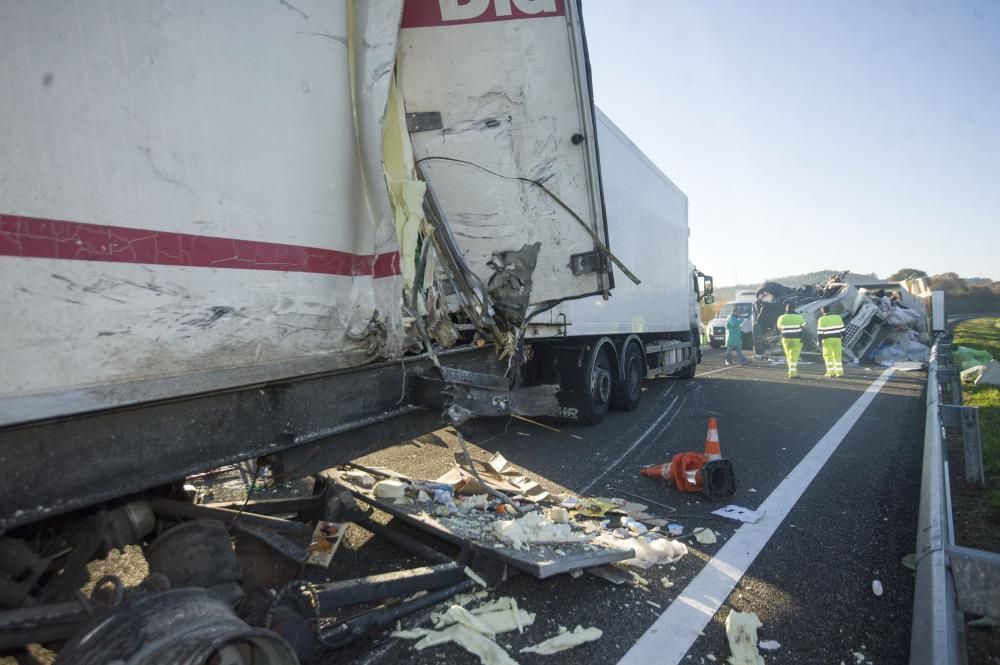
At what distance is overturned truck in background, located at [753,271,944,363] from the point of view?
16.2 meters

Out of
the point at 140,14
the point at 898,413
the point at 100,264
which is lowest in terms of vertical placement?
the point at 898,413

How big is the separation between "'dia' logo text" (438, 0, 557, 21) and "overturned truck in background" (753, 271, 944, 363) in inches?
625

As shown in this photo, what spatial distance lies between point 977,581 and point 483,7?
3.73 m

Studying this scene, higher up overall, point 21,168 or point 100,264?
point 21,168

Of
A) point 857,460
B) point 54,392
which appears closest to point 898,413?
point 857,460

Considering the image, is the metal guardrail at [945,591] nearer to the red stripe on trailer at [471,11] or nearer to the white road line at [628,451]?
the white road line at [628,451]

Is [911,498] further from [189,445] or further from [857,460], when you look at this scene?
[189,445]

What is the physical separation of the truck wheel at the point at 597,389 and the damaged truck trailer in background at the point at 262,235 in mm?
2800

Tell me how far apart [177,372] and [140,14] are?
1.22 m

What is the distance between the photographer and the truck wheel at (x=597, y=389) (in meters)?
6.83

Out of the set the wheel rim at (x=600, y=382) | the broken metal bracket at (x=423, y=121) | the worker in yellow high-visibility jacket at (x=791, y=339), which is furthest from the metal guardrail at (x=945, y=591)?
the worker in yellow high-visibility jacket at (x=791, y=339)

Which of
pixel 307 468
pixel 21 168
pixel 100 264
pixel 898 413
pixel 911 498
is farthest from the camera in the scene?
pixel 898 413

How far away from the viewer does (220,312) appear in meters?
2.22

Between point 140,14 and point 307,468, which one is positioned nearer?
point 140,14
